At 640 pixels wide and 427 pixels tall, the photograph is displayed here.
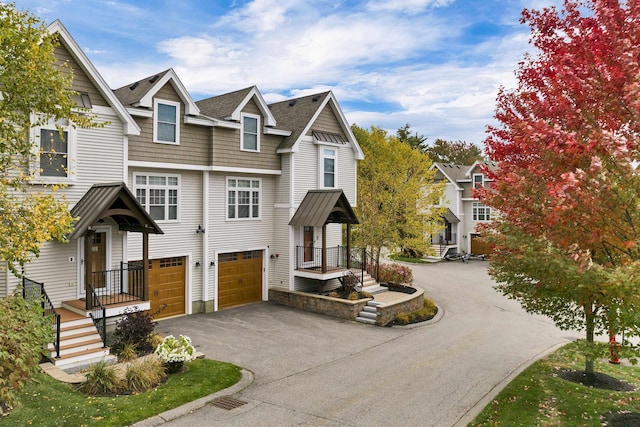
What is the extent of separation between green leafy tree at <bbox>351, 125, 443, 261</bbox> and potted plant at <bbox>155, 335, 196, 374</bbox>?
1425 cm

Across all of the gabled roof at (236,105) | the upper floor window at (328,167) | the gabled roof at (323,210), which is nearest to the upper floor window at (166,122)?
the gabled roof at (236,105)

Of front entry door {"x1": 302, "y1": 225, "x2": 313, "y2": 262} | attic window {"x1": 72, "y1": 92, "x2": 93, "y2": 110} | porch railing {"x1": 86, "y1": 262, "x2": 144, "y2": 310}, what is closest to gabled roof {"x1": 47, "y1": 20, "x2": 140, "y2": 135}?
attic window {"x1": 72, "y1": 92, "x2": 93, "y2": 110}

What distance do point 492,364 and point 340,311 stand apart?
21.7 ft

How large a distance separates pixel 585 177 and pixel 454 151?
66.1 meters

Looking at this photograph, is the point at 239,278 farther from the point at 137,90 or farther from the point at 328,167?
the point at 137,90

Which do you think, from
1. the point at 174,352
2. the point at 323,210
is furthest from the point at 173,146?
the point at 174,352

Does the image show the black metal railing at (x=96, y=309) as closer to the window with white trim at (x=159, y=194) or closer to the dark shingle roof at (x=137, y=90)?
the window with white trim at (x=159, y=194)

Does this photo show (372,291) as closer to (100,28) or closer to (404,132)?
(100,28)

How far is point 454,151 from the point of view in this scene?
227ft

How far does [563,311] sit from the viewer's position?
1062 cm

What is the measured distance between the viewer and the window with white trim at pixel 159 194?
16.8 m

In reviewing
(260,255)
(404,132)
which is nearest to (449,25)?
(260,255)

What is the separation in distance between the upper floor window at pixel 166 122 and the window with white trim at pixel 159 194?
4.66 ft

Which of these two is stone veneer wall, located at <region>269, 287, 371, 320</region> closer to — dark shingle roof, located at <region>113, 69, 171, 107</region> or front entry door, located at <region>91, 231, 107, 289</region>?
front entry door, located at <region>91, 231, 107, 289</region>
